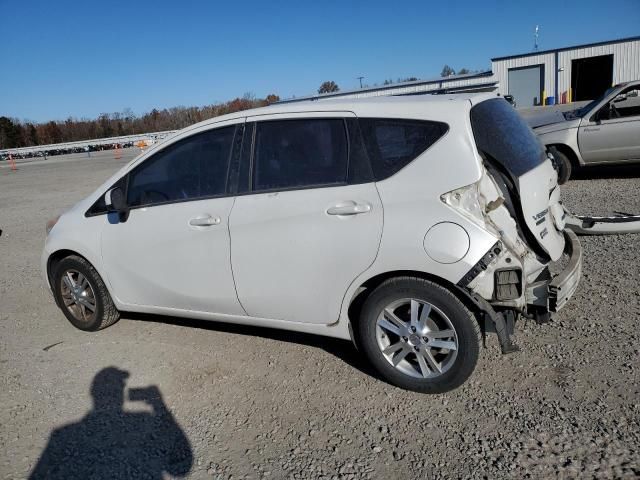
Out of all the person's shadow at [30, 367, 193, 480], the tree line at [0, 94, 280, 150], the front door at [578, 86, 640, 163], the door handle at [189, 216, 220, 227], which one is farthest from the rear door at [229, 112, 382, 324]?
the tree line at [0, 94, 280, 150]

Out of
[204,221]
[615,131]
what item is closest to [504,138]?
[204,221]

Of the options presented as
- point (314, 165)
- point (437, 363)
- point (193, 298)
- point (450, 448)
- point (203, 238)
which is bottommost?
point (450, 448)

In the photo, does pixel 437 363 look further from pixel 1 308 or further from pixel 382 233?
pixel 1 308

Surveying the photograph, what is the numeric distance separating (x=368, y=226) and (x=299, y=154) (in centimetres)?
73

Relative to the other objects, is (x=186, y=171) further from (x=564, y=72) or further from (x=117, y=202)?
(x=564, y=72)

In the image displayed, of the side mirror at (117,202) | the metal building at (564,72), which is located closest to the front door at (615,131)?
the side mirror at (117,202)

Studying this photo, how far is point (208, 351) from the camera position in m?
4.03

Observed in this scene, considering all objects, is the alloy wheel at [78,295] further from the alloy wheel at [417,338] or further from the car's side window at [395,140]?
the car's side window at [395,140]

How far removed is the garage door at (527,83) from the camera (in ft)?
129

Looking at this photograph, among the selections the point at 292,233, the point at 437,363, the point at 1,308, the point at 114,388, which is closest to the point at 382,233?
the point at 292,233

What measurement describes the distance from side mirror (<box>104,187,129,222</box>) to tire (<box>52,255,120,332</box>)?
684 mm

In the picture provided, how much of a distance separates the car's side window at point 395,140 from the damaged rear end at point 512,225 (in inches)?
11.1

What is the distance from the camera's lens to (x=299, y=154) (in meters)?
3.38

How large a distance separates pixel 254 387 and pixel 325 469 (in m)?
0.98
